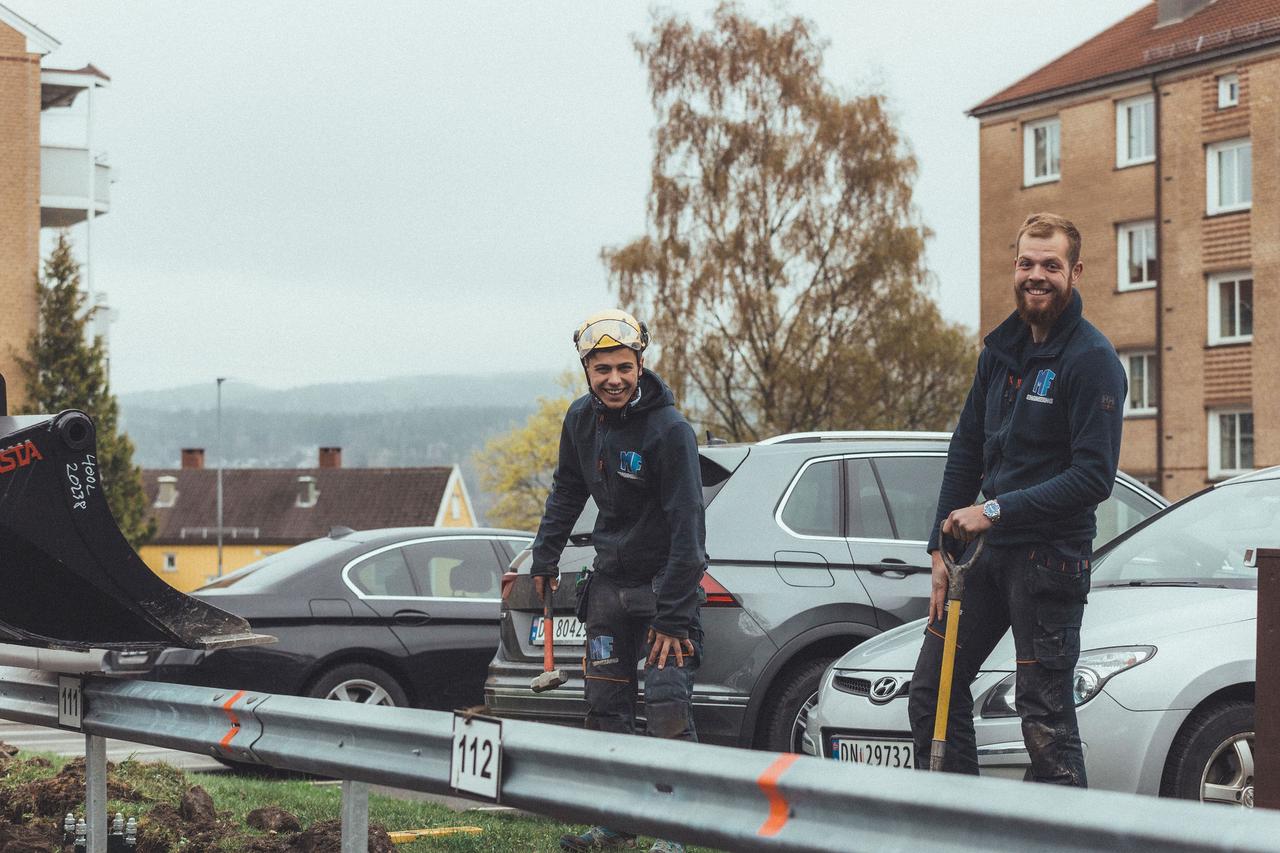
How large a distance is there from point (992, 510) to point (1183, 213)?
3641cm

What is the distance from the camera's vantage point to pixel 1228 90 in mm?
38281

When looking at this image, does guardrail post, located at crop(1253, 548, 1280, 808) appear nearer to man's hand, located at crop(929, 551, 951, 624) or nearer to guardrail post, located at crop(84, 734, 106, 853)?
man's hand, located at crop(929, 551, 951, 624)

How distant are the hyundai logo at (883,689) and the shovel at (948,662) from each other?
3.05 feet

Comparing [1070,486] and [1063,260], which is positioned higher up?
[1063,260]

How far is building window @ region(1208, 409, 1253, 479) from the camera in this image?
38125 mm

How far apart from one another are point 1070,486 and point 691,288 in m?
33.3

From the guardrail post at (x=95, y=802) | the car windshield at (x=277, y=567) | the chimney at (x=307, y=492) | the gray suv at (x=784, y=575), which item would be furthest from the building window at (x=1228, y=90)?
the chimney at (x=307, y=492)

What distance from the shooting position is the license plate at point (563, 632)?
7559 mm

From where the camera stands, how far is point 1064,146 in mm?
41719

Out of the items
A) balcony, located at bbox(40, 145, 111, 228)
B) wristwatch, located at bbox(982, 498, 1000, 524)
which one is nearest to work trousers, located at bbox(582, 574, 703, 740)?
wristwatch, located at bbox(982, 498, 1000, 524)

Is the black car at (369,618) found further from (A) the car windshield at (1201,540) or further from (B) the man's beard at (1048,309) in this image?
(B) the man's beard at (1048,309)

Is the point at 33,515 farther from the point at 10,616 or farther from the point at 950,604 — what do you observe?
the point at 950,604

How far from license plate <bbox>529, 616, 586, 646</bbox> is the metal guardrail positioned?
2.50m

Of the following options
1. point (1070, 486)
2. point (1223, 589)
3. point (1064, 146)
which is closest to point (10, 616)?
point (1070, 486)
